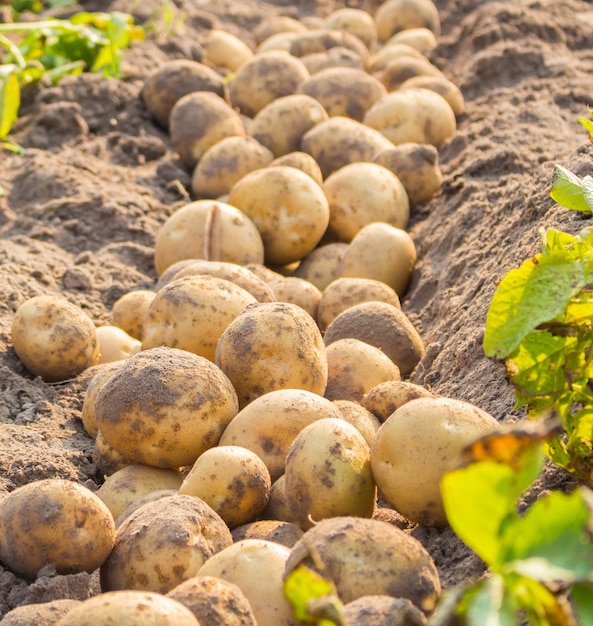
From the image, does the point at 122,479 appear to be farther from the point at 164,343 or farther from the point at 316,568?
the point at 316,568

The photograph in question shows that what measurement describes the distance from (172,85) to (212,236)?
1926mm

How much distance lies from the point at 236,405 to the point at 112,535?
638 mm

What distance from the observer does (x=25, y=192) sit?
4.93 m

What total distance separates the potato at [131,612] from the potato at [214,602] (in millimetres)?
70

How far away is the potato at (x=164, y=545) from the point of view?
7.03 feet

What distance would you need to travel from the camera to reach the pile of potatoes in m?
1.96

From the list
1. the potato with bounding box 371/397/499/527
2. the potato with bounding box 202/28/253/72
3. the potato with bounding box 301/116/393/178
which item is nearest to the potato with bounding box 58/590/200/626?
the potato with bounding box 371/397/499/527

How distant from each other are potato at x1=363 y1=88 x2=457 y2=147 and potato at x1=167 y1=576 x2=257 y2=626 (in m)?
3.59

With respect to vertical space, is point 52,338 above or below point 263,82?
below

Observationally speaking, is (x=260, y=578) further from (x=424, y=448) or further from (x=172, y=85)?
(x=172, y=85)

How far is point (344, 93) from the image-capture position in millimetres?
5406

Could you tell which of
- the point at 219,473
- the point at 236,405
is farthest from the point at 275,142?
the point at 219,473

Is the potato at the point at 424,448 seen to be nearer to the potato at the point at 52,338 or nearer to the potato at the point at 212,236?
the potato at the point at 52,338

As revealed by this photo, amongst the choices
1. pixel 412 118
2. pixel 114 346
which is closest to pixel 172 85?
pixel 412 118
